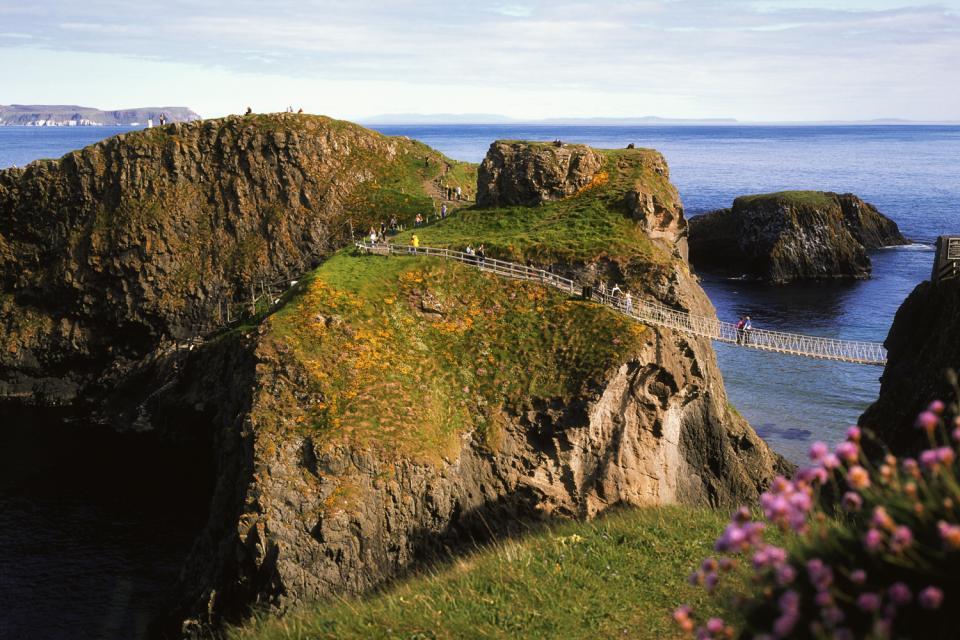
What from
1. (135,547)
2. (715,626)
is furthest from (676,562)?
(135,547)

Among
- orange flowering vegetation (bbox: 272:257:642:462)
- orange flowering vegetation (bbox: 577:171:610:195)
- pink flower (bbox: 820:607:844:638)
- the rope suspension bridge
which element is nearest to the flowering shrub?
pink flower (bbox: 820:607:844:638)

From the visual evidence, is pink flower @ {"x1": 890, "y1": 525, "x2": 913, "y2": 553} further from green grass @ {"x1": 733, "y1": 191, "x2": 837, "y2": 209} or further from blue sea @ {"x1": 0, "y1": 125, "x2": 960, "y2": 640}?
green grass @ {"x1": 733, "y1": 191, "x2": 837, "y2": 209}

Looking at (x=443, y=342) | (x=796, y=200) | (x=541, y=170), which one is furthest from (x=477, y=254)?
(x=796, y=200)

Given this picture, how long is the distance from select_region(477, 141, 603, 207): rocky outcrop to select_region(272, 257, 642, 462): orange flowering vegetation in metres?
14.8

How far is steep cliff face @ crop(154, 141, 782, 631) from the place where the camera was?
35.8 meters

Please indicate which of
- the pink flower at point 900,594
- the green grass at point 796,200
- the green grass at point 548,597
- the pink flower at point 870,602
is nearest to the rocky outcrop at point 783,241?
the green grass at point 796,200

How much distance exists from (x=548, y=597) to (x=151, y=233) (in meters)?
66.5

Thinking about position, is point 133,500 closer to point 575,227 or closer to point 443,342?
point 443,342

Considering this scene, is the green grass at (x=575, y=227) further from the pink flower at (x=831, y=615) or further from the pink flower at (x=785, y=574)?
the pink flower at (x=831, y=615)

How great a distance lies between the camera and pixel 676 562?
2256 cm

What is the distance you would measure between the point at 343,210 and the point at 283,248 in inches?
282

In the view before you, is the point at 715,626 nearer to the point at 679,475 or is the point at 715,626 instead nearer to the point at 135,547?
the point at 679,475

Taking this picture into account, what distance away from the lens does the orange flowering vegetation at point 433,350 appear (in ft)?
130

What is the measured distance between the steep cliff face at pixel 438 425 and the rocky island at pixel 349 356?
4.7 inches
